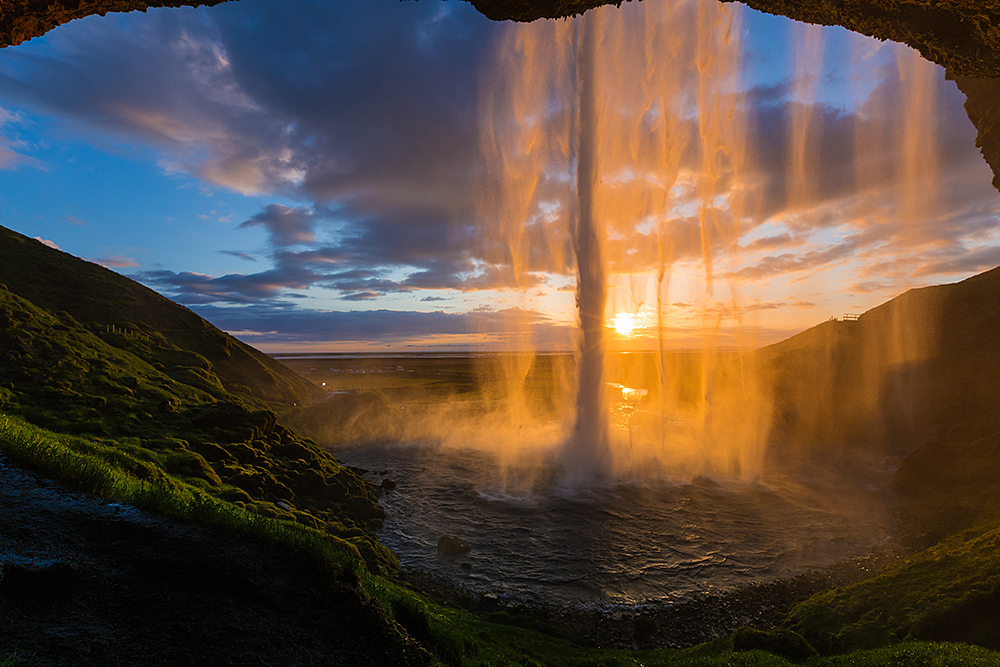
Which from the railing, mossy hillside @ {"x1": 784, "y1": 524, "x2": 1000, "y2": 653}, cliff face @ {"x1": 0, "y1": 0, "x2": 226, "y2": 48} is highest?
cliff face @ {"x1": 0, "y1": 0, "x2": 226, "y2": 48}

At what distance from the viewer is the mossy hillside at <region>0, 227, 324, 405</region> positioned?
135ft

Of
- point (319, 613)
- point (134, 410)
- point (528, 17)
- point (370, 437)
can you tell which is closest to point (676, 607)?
point (319, 613)

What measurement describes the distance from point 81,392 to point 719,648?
107 feet

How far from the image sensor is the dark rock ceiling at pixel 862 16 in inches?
348

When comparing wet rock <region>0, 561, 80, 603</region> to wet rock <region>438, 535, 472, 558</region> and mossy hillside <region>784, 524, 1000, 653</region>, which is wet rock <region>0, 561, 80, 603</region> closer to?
wet rock <region>438, 535, 472, 558</region>

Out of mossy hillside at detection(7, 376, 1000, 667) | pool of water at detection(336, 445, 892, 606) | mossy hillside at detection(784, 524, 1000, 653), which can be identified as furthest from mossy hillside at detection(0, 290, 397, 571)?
mossy hillside at detection(784, 524, 1000, 653)

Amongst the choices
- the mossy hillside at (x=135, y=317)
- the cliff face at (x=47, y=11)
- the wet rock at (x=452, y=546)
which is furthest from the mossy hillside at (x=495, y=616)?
the mossy hillside at (x=135, y=317)

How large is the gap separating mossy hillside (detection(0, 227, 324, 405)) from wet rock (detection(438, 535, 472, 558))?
26.1m

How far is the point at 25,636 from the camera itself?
5.14m

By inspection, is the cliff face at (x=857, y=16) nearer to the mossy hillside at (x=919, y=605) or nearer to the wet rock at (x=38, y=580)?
the wet rock at (x=38, y=580)

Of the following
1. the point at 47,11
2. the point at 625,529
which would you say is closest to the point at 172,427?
the point at 47,11

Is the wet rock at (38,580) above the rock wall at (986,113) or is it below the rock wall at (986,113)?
below

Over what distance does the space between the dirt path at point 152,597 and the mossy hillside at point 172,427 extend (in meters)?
8.34

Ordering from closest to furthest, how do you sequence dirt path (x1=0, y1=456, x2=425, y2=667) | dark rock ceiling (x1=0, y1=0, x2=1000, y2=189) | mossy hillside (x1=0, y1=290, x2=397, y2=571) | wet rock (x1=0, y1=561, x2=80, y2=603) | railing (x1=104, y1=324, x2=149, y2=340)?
dirt path (x1=0, y1=456, x2=425, y2=667), wet rock (x1=0, y1=561, x2=80, y2=603), dark rock ceiling (x1=0, y1=0, x2=1000, y2=189), mossy hillside (x1=0, y1=290, x2=397, y2=571), railing (x1=104, y1=324, x2=149, y2=340)
